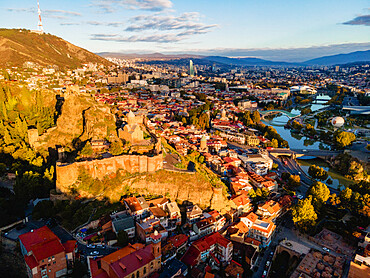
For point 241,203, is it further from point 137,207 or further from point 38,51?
point 38,51

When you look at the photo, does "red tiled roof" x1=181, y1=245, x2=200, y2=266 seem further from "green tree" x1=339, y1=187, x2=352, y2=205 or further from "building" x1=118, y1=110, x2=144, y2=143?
"green tree" x1=339, y1=187, x2=352, y2=205

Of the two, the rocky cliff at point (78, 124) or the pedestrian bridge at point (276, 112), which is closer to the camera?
the rocky cliff at point (78, 124)

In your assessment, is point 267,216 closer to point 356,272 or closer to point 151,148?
point 356,272

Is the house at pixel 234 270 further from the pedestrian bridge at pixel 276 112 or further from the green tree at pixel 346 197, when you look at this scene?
the pedestrian bridge at pixel 276 112

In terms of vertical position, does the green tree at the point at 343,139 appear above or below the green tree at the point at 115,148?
below

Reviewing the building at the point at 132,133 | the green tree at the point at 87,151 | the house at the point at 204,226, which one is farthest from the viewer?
the building at the point at 132,133

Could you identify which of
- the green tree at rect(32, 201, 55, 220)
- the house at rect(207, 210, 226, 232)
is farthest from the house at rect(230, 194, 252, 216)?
the green tree at rect(32, 201, 55, 220)

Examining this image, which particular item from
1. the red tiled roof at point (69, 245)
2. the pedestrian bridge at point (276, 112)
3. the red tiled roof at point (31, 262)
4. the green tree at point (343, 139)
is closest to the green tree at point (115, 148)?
the red tiled roof at point (69, 245)
